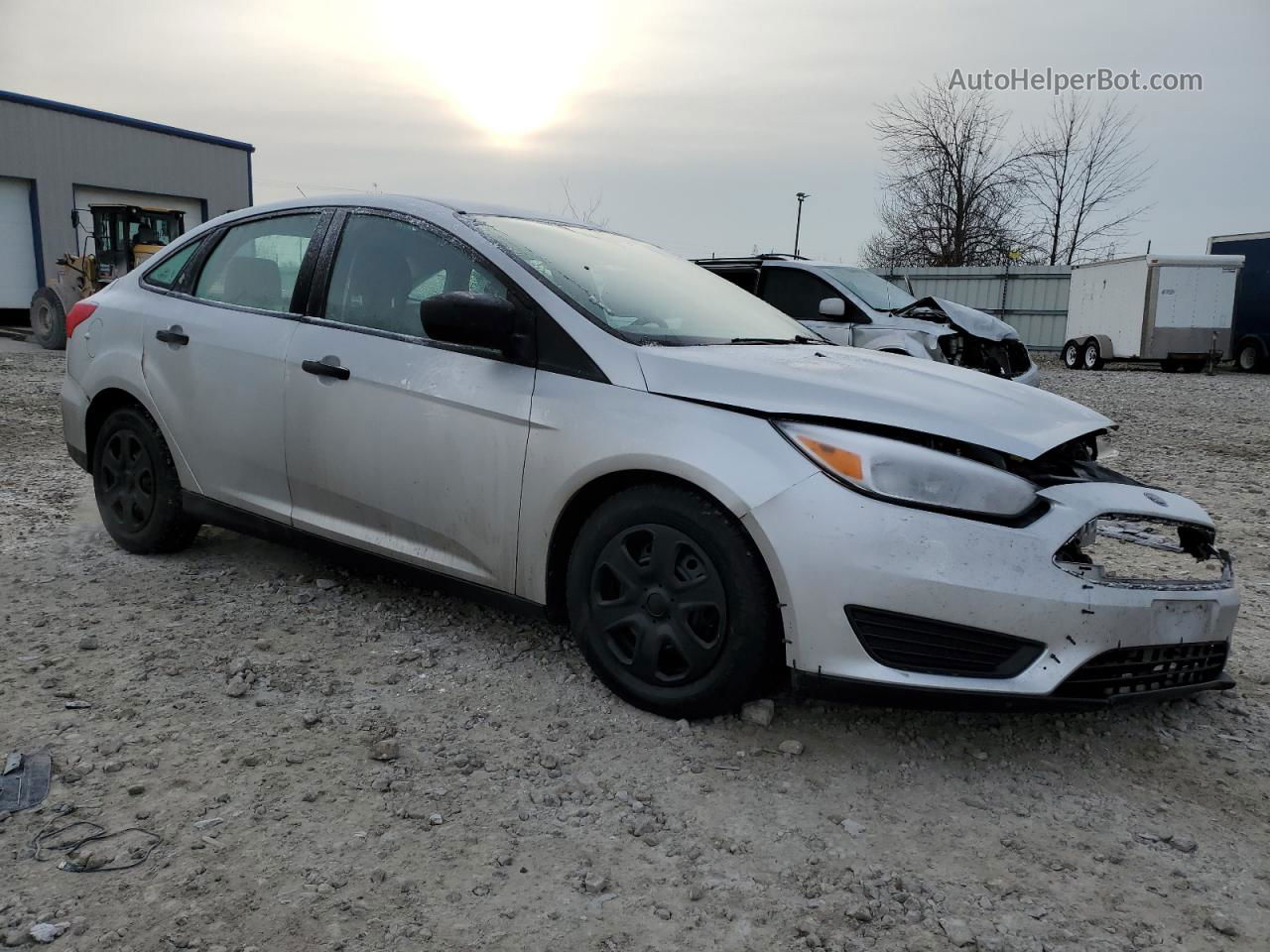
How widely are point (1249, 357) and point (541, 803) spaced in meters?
22.5

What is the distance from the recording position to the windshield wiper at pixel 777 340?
347cm

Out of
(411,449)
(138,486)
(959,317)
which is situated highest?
(959,317)

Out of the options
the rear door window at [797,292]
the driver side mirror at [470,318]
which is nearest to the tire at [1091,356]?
the rear door window at [797,292]

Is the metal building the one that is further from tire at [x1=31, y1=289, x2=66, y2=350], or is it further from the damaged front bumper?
the damaged front bumper

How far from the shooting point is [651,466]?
2818mm

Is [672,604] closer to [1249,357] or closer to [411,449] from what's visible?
[411,449]

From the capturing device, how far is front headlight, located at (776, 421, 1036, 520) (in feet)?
8.38

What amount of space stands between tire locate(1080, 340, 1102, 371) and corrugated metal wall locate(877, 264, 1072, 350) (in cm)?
320

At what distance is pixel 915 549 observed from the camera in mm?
2514

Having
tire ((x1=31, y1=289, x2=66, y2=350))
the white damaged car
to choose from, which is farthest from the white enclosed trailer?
tire ((x1=31, y1=289, x2=66, y2=350))

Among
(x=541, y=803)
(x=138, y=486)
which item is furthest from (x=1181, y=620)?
(x=138, y=486)

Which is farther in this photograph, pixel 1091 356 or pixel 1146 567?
pixel 1091 356

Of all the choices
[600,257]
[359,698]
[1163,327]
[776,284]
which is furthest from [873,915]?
[1163,327]

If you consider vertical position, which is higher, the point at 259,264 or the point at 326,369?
the point at 259,264
